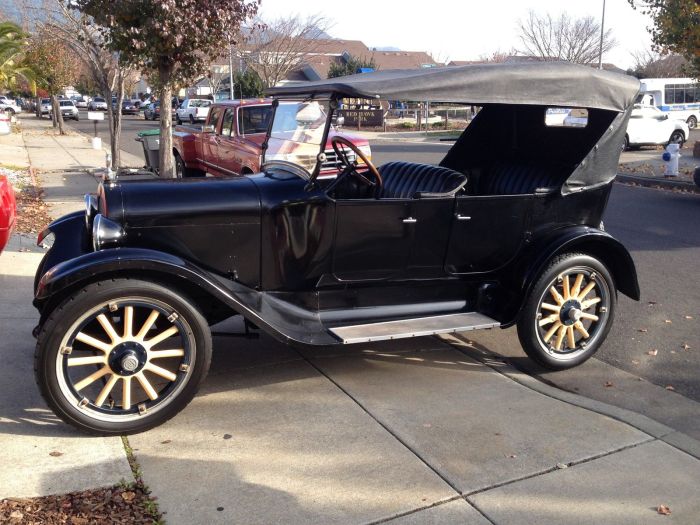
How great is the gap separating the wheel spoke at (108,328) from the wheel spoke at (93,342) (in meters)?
0.04

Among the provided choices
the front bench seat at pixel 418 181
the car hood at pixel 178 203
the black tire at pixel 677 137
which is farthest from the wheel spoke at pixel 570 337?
the black tire at pixel 677 137

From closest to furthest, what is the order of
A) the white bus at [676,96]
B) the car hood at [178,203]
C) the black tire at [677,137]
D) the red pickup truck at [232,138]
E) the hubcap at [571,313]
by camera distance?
the car hood at [178,203] < the hubcap at [571,313] < the red pickup truck at [232,138] < the black tire at [677,137] < the white bus at [676,96]

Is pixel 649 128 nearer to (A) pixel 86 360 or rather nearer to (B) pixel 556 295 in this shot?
(B) pixel 556 295

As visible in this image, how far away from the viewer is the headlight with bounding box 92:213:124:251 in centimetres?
394

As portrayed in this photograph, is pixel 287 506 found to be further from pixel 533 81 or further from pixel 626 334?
pixel 626 334

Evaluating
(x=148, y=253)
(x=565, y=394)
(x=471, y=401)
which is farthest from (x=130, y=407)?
(x=565, y=394)

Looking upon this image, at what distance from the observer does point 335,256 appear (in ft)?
14.4

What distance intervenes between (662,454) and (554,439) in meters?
0.53

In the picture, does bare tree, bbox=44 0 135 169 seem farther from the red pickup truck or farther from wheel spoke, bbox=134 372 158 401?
wheel spoke, bbox=134 372 158 401

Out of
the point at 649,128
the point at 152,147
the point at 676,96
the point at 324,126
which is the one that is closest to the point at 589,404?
the point at 324,126

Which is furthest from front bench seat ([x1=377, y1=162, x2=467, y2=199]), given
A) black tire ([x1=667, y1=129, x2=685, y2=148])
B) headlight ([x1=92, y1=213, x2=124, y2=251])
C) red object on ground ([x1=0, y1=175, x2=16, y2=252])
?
black tire ([x1=667, y1=129, x2=685, y2=148])

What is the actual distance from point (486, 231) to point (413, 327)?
2.74ft

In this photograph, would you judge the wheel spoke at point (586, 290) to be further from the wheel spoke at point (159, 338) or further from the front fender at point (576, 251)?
the wheel spoke at point (159, 338)

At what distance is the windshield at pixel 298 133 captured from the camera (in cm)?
478
